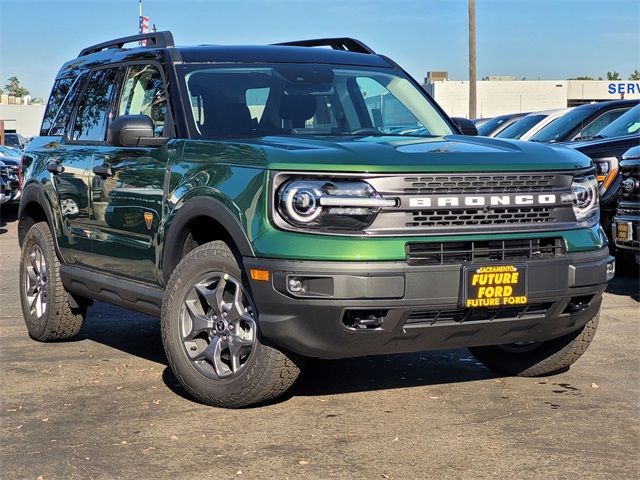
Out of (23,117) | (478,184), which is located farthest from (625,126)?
(23,117)

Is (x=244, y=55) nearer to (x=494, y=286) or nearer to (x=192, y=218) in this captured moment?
(x=192, y=218)

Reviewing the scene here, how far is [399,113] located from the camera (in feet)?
22.0

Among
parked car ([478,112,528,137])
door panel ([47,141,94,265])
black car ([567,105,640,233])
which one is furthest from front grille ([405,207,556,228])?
parked car ([478,112,528,137])

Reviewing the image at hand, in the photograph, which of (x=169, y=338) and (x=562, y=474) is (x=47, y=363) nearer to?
(x=169, y=338)

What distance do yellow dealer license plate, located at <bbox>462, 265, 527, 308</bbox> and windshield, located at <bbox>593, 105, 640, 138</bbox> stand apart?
20.9 feet

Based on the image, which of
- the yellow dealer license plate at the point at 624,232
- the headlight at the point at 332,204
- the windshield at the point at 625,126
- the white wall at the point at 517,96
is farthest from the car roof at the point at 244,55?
the white wall at the point at 517,96

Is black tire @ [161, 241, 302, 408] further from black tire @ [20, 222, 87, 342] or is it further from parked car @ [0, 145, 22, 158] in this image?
parked car @ [0, 145, 22, 158]

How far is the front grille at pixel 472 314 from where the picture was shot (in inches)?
193

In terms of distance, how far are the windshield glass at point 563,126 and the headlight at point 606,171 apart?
281 centimetres

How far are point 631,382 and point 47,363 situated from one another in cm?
357

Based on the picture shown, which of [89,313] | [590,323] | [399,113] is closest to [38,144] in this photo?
[89,313]

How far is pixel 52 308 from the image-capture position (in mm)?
7242

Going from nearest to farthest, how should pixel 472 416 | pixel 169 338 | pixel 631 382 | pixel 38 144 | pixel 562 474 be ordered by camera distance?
pixel 562 474
pixel 472 416
pixel 169 338
pixel 631 382
pixel 38 144

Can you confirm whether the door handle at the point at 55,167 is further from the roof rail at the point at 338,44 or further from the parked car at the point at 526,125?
the parked car at the point at 526,125
